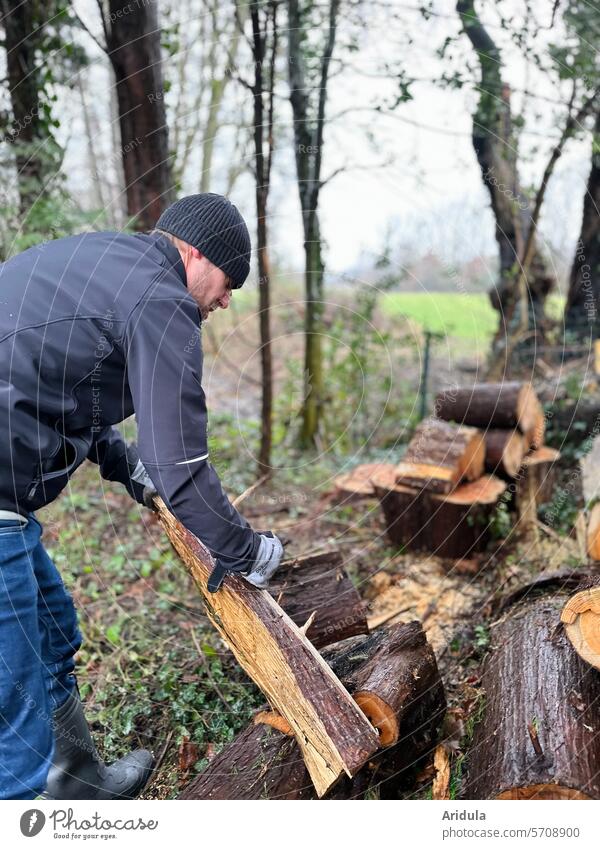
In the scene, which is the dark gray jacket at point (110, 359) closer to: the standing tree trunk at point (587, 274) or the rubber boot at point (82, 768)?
the rubber boot at point (82, 768)

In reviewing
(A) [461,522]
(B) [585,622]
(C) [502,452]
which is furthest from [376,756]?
(C) [502,452]

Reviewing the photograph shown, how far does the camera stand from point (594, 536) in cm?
320

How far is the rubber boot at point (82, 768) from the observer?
2.35 m

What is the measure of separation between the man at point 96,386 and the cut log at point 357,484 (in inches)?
83.1

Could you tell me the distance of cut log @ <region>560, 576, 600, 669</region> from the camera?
210cm

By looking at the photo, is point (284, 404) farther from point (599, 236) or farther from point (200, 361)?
point (200, 361)

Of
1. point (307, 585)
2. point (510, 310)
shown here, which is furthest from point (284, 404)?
point (307, 585)

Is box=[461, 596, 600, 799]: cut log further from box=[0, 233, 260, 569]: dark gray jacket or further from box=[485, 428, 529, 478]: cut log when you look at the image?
box=[485, 428, 529, 478]: cut log

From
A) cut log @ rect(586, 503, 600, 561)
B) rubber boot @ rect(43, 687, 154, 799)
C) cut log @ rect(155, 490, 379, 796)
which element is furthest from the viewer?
cut log @ rect(586, 503, 600, 561)

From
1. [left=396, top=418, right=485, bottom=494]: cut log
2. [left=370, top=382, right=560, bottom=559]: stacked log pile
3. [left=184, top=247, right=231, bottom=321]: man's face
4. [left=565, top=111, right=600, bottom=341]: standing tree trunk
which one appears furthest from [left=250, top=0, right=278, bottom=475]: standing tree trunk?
[left=565, top=111, right=600, bottom=341]: standing tree trunk

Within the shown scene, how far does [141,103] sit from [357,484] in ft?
9.54

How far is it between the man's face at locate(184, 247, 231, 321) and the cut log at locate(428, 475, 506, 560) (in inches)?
87.1
